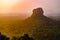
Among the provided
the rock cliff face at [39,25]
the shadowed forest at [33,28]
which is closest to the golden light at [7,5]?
the shadowed forest at [33,28]

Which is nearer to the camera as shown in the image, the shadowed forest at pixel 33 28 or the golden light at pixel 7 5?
the shadowed forest at pixel 33 28

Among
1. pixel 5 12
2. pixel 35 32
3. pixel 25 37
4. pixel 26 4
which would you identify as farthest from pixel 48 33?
pixel 5 12

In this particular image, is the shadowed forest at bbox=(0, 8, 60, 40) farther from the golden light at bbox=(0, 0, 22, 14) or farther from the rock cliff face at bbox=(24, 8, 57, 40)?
the golden light at bbox=(0, 0, 22, 14)

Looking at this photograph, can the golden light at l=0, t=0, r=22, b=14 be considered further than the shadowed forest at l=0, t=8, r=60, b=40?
Yes

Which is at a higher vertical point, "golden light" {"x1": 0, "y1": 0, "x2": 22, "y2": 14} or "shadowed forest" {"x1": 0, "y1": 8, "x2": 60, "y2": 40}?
"golden light" {"x1": 0, "y1": 0, "x2": 22, "y2": 14}

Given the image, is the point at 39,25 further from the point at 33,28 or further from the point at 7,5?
the point at 7,5

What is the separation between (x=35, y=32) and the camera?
71.1 inches

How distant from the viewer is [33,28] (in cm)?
183

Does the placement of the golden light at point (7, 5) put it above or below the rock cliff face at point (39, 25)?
above

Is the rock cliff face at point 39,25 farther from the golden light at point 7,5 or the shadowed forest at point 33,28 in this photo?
the golden light at point 7,5

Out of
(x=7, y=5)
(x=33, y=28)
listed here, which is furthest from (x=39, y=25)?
(x=7, y=5)

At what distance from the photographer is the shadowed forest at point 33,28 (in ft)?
5.85

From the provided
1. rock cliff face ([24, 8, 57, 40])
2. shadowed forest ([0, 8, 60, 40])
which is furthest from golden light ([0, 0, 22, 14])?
rock cliff face ([24, 8, 57, 40])

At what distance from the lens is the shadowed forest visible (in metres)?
1.78
